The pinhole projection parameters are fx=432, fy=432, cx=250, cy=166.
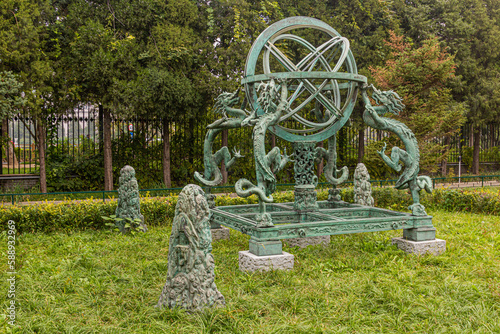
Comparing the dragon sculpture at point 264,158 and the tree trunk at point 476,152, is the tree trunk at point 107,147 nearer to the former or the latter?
the dragon sculpture at point 264,158

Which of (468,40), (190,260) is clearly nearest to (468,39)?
(468,40)

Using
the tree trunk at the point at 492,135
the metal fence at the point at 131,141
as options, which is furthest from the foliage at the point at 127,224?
the tree trunk at the point at 492,135

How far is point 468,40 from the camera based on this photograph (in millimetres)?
18938

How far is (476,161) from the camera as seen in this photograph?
20.3 metres

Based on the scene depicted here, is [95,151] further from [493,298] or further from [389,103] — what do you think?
[493,298]

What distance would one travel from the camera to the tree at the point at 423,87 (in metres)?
13.9

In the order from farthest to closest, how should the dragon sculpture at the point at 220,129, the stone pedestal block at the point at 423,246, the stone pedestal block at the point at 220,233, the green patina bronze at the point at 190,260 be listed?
the stone pedestal block at the point at 220,233 → the dragon sculpture at the point at 220,129 → the stone pedestal block at the point at 423,246 → the green patina bronze at the point at 190,260

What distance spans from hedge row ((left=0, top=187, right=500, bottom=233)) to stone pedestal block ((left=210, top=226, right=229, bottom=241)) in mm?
1943

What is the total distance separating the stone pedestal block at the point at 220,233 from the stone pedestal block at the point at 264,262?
7.02 feet

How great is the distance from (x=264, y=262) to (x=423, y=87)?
1116 centimetres

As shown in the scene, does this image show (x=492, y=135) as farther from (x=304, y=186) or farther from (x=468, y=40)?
(x=304, y=186)

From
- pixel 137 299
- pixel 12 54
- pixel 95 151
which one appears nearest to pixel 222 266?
pixel 137 299

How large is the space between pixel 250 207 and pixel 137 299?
12.6 feet

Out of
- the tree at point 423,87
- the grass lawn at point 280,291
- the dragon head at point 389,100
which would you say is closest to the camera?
the grass lawn at point 280,291
